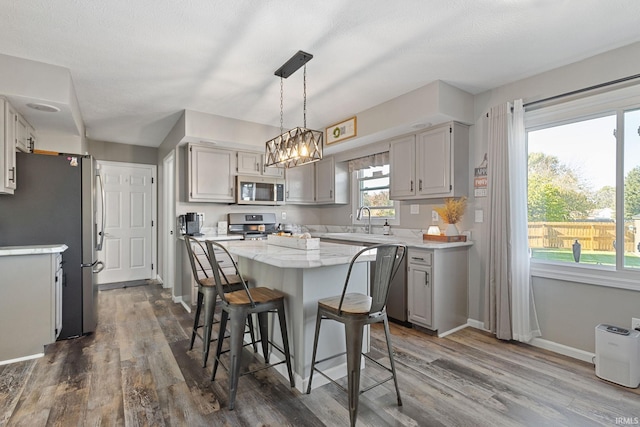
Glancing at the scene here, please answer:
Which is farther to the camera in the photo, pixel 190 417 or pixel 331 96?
pixel 331 96

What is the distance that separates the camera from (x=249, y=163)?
4594 mm

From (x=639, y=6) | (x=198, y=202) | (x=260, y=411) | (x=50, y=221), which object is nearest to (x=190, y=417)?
(x=260, y=411)

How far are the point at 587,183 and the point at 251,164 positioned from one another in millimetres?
3780

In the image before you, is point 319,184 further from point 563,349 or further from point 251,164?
point 563,349

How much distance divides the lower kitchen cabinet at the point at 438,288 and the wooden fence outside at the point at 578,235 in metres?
0.66

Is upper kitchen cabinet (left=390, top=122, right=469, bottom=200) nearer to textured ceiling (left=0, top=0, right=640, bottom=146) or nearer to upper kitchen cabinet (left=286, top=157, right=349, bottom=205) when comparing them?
textured ceiling (left=0, top=0, right=640, bottom=146)

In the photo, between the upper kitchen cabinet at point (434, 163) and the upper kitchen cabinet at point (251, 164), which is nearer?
the upper kitchen cabinet at point (434, 163)

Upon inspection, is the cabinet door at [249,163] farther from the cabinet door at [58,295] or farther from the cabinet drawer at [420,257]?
the cabinet drawer at [420,257]

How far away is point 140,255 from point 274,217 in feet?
8.31

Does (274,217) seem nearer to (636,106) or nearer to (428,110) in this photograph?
(428,110)

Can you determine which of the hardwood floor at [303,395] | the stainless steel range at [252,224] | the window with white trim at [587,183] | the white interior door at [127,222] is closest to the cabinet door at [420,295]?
the hardwood floor at [303,395]

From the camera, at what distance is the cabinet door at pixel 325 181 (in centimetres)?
497

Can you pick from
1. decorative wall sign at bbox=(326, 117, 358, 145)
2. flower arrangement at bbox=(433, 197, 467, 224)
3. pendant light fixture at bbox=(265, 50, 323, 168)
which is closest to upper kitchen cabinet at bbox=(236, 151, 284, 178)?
decorative wall sign at bbox=(326, 117, 358, 145)

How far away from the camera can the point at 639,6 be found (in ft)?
6.57
